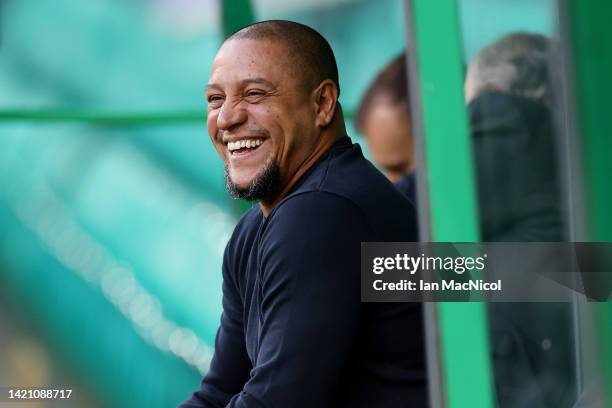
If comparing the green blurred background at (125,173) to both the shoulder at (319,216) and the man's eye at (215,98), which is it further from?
the shoulder at (319,216)

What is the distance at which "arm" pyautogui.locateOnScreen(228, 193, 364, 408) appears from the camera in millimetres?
1553

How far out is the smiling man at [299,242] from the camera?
1564 millimetres

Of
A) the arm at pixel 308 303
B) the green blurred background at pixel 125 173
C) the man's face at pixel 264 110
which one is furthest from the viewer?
the green blurred background at pixel 125 173

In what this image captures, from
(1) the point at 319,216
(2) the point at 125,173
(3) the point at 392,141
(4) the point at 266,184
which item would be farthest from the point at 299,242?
(2) the point at 125,173

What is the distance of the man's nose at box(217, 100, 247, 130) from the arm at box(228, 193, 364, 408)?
0.22m

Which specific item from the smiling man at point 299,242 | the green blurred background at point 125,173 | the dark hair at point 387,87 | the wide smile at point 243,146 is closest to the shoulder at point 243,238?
the smiling man at point 299,242

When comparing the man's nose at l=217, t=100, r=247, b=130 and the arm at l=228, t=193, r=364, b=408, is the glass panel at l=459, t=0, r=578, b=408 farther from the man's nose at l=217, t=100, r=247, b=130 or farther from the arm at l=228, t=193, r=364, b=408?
the man's nose at l=217, t=100, r=247, b=130

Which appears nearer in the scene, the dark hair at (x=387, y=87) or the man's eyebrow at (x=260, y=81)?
the man's eyebrow at (x=260, y=81)

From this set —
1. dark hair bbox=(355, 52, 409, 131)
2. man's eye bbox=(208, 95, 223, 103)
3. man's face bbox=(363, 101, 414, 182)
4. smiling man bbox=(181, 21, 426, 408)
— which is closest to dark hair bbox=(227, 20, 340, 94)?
smiling man bbox=(181, 21, 426, 408)

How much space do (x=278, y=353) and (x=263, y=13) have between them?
1.76 m

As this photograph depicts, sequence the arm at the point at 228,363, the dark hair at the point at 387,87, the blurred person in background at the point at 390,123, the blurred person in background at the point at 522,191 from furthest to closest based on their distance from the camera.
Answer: the dark hair at the point at 387,87
the blurred person in background at the point at 390,123
the arm at the point at 228,363
the blurred person in background at the point at 522,191

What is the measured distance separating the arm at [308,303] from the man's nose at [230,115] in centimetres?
22

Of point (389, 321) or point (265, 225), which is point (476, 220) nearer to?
point (389, 321)

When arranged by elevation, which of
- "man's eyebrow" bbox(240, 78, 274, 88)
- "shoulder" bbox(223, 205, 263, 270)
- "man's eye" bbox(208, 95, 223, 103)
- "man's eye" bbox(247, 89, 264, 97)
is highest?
"man's eye" bbox(208, 95, 223, 103)
